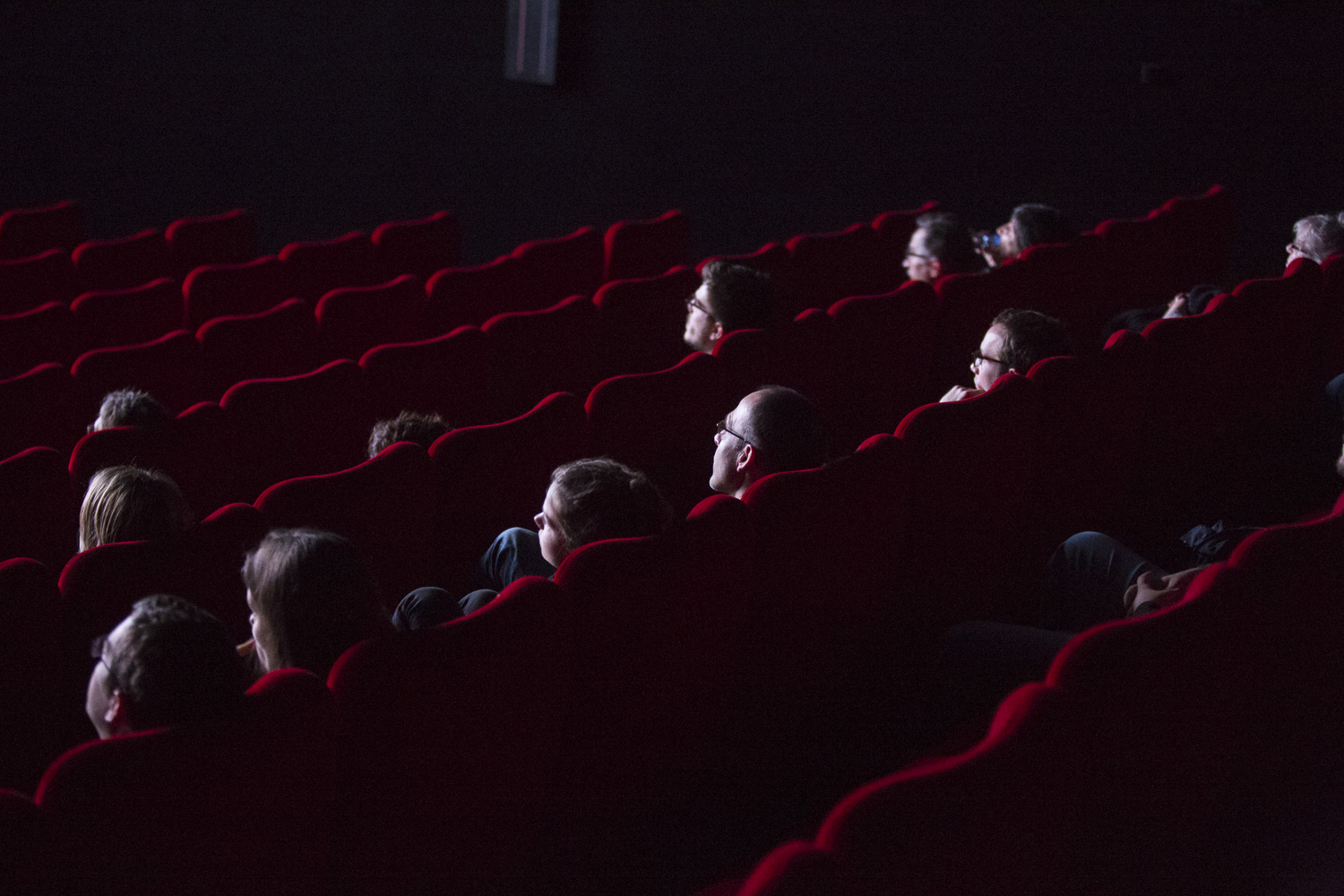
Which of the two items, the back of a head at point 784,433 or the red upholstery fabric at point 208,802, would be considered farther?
the back of a head at point 784,433

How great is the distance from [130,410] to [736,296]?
0.66m

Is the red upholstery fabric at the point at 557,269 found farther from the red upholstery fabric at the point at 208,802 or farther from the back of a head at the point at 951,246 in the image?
the red upholstery fabric at the point at 208,802

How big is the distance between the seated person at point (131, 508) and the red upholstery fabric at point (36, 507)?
0.10 meters

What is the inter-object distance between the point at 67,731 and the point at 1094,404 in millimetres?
818

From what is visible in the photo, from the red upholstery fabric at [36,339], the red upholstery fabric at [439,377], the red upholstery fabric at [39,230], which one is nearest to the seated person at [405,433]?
the red upholstery fabric at [439,377]

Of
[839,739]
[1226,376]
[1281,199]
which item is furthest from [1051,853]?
[1281,199]

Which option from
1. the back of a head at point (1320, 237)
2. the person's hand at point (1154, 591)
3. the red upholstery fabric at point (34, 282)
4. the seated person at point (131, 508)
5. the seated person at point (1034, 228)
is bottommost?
the red upholstery fabric at point (34, 282)

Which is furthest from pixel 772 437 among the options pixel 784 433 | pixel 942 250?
pixel 942 250

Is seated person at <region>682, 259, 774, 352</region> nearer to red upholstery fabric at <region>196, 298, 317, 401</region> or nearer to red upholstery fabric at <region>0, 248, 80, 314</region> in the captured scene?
red upholstery fabric at <region>196, 298, 317, 401</region>

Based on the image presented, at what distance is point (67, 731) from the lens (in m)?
0.72

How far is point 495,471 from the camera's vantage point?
96 centimetres

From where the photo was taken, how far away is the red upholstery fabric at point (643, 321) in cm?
144

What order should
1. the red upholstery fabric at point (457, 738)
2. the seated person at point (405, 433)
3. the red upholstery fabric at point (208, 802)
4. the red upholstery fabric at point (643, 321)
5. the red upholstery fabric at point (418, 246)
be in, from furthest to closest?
the red upholstery fabric at point (418, 246)
the red upholstery fabric at point (643, 321)
the seated person at point (405, 433)
the red upholstery fabric at point (457, 738)
the red upholstery fabric at point (208, 802)

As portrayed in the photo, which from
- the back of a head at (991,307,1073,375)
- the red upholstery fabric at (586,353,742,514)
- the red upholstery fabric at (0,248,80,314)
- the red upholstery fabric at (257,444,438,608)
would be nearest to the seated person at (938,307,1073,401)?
the back of a head at (991,307,1073,375)
